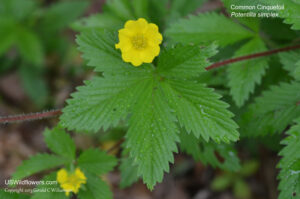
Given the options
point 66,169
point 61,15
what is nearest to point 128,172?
point 66,169

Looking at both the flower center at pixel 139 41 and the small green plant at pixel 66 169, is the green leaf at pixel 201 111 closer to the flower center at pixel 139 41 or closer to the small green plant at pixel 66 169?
the flower center at pixel 139 41

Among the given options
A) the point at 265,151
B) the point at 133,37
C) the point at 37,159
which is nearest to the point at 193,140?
the point at 133,37

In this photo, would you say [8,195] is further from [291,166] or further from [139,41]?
[291,166]

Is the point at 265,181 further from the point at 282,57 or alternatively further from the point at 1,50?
the point at 1,50

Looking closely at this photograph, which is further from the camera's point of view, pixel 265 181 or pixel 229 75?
pixel 265 181

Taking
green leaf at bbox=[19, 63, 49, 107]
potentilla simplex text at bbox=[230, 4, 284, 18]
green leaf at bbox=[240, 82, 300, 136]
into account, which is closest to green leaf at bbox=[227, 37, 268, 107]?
green leaf at bbox=[240, 82, 300, 136]
